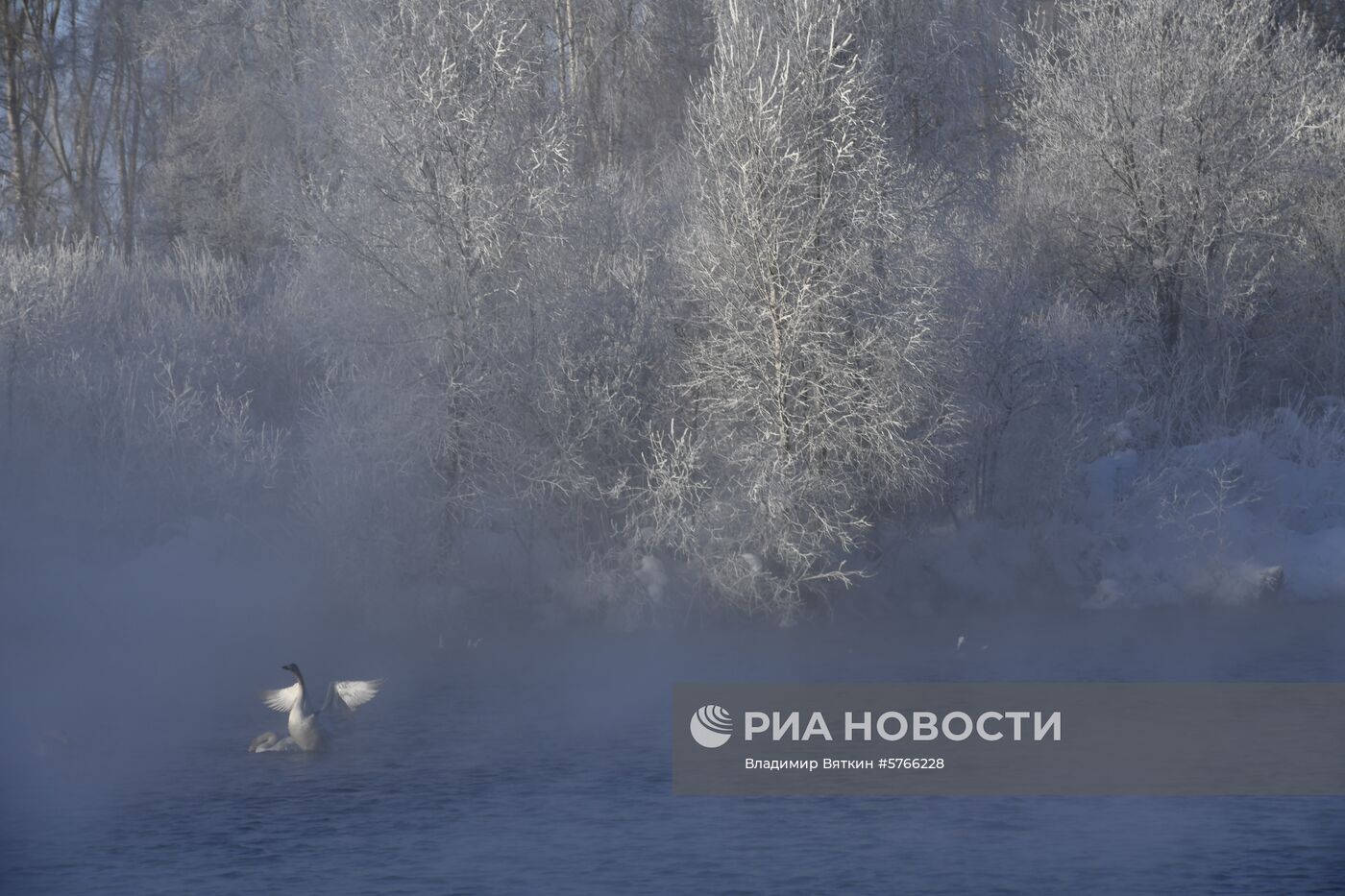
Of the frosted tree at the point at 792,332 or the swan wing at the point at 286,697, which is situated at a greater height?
the frosted tree at the point at 792,332

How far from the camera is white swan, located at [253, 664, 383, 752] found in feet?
51.9

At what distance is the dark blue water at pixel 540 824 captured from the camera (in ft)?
40.2

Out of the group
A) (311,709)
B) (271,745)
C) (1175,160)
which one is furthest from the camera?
(1175,160)

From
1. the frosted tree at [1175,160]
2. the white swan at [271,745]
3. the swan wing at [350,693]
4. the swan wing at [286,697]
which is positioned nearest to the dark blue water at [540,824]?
the white swan at [271,745]

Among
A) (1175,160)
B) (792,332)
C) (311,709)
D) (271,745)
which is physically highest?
(1175,160)

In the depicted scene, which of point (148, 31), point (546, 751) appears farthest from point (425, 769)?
point (148, 31)

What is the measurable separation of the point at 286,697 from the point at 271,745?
480mm

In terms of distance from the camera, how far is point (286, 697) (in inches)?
634

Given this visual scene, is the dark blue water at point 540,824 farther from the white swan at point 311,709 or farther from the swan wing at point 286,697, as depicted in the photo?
the swan wing at point 286,697

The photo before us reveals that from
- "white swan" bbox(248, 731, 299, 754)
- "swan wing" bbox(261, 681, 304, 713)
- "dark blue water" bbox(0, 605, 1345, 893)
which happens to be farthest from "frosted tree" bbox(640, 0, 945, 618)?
"white swan" bbox(248, 731, 299, 754)

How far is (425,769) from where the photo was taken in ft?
50.3

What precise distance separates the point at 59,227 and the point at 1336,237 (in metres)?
26.3

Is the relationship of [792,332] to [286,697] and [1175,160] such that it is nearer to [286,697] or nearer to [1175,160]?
[286,697]

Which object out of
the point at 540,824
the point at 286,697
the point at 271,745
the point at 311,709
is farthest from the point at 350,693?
the point at 540,824
